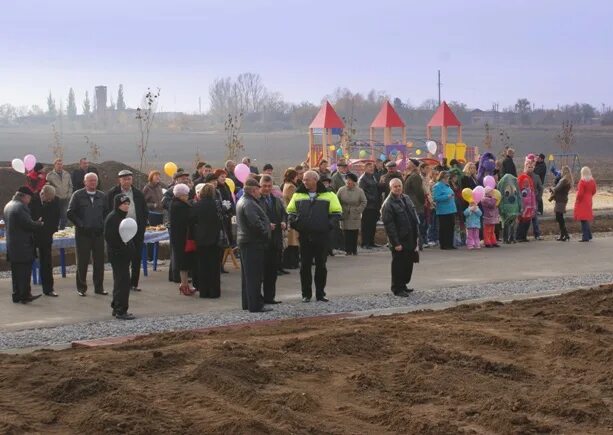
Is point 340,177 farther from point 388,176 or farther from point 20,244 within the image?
point 20,244

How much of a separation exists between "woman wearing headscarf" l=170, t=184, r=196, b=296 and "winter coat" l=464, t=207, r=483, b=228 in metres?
7.60

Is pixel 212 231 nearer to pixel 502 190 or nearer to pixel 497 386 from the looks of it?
pixel 497 386

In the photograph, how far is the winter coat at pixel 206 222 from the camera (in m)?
16.0

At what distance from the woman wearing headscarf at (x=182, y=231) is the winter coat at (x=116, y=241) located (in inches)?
73.1

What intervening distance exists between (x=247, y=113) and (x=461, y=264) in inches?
5213

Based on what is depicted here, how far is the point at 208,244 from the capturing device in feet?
52.6

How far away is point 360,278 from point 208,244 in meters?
3.21

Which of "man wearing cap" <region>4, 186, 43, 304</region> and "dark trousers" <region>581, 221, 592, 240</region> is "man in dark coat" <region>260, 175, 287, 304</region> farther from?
"dark trousers" <region>581, 221, 592, 240</region>

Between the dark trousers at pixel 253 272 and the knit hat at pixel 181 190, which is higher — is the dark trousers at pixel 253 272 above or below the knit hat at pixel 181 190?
below

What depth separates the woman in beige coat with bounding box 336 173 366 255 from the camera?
21.2 m

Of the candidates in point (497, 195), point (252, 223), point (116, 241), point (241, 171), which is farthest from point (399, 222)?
point (497, 195)

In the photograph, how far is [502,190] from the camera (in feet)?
76.2

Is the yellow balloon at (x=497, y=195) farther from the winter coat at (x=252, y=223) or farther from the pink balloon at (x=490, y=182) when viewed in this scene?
the winter coat at (x=252, y=223)

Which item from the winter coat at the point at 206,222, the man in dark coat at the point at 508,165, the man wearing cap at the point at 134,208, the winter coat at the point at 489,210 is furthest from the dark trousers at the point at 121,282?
the man in dark coat at the point at 508,165
